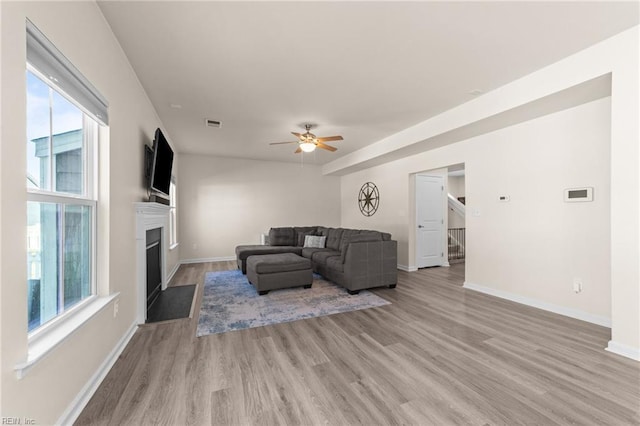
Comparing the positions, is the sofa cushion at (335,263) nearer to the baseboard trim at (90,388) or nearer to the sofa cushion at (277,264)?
the sofa cushion at (277,264)

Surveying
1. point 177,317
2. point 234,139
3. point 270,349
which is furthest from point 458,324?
point 234,139

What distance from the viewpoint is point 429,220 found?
19.1ft

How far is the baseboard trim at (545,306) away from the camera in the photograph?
2.81 meters

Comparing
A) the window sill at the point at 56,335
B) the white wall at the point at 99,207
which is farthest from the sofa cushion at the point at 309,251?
the window sill at the point at 56,335

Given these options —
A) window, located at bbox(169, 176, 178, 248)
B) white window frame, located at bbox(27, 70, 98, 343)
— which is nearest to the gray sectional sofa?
white window frame, located at bbox(27, 70, 98, 343)

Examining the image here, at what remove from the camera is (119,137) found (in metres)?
2.33

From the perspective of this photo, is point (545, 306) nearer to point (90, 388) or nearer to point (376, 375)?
point (376, 375)

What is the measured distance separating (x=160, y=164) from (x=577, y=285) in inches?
201

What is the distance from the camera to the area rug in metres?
2.91

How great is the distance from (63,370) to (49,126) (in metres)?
1.38

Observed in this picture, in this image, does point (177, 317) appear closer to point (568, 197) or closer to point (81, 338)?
point (81, 338)

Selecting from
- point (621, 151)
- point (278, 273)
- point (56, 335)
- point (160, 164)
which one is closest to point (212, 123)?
point (160, 164)

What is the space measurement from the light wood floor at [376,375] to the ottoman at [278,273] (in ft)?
3.39

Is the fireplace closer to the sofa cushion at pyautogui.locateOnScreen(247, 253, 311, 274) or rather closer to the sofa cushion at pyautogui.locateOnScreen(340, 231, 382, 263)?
the sofa cushion at pyautogui.locateOnScreen(247, 253, 311, 274)
